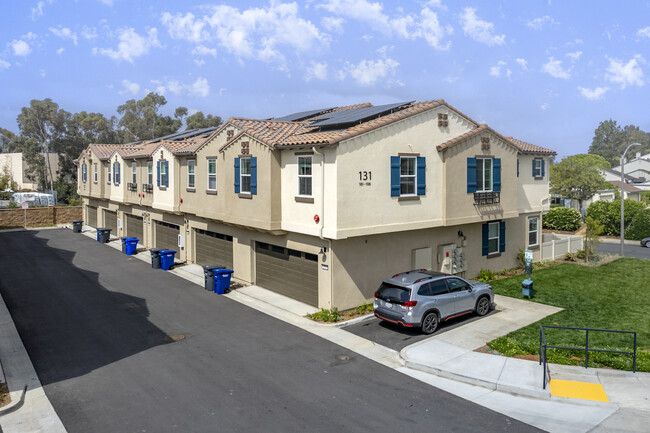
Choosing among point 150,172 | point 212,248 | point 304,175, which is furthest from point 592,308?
point 150,172

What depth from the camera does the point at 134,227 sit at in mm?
32250

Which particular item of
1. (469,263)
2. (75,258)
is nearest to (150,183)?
(75,258)

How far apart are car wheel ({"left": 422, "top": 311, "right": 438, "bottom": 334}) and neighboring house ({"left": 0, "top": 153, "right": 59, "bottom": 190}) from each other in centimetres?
7525

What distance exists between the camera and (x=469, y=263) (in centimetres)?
2138

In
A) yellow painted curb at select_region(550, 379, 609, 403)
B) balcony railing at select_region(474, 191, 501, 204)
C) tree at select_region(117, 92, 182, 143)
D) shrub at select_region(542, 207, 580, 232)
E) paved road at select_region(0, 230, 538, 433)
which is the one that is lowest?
yellow painted curb at select_region(550, 379, 609, 403)

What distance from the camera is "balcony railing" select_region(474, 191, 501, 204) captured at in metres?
19.9

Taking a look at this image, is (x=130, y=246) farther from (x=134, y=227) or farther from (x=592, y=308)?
(x=592, y=308)

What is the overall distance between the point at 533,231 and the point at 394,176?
12.6 m

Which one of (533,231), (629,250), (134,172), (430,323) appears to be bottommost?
(629,250)

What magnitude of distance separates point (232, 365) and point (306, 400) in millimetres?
2713

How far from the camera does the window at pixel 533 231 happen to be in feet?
83.0

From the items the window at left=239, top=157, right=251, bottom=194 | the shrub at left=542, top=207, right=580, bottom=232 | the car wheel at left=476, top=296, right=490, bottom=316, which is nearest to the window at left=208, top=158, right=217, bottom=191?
the window at left=239, top=157, right=251, bottom=194

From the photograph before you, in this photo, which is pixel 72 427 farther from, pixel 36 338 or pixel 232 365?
pixel 36 338

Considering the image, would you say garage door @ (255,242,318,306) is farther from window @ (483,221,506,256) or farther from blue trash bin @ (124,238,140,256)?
blue trash bin @ (124,238,140,256)
